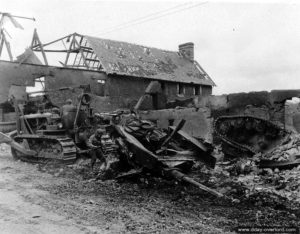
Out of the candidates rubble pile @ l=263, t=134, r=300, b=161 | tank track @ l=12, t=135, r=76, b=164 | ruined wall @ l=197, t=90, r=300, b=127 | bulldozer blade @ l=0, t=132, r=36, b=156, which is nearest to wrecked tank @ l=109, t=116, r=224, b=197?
rubble pile @ l=263, t=134, r=300, b=161

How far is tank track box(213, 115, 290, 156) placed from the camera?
362 inches

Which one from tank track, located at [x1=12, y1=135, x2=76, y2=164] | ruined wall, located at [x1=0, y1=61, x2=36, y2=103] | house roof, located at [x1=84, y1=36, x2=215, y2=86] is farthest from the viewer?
house roof, located at [x1=84, y1=36, x2=215, y2=86]

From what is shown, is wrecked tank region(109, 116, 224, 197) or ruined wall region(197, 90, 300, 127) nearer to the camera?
wrecked tank region(109, 116, 224, 197)

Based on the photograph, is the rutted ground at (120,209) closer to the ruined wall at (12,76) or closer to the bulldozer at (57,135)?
the bulldozer at (57,135)

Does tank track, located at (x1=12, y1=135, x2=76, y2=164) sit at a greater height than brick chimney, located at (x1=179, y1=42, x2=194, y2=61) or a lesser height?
lesser

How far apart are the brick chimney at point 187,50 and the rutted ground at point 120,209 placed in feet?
86.6

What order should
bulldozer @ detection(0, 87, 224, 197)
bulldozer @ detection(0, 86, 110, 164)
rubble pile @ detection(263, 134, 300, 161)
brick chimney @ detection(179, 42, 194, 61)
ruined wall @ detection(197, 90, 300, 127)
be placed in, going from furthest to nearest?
brick chimney @ detection(179, 42, 194, 61), ruined wall @ detection(197, 90, 300, 127), bulldozer @ detection(0, 86, 110, 164), rubble pile @ detection(263, 134, 300, 161), bulldozer @ detection(0, 87, 224, 197)

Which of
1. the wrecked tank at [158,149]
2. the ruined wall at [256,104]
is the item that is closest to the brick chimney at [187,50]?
the ruined wall at [256,104]

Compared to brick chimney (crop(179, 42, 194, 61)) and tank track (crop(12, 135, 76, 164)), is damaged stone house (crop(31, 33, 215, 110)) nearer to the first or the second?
brick chimney (crop(179, 42, 194, 61))

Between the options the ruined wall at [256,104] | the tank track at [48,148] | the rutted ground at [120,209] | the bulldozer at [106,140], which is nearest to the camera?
the rutted ground at [120,209]

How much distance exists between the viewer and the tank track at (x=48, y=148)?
32.8 ft

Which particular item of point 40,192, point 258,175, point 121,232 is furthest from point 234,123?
point 121,232

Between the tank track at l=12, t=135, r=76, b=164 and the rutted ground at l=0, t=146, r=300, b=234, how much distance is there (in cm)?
225

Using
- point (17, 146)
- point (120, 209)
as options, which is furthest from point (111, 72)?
point (120, 209)
